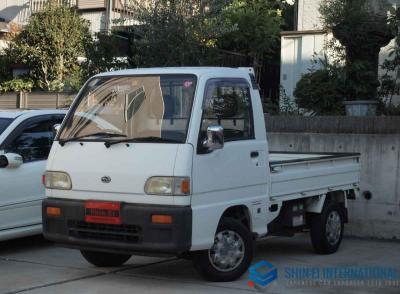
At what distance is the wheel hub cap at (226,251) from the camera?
6.60m

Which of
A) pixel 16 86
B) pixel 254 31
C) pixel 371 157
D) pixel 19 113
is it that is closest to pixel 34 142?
pixel 19 113

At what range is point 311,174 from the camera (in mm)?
8109

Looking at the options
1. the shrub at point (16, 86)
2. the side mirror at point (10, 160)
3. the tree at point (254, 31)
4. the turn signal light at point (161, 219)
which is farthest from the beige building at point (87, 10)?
the turn signal light at point (161, 219)

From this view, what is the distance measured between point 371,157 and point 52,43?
9.97m

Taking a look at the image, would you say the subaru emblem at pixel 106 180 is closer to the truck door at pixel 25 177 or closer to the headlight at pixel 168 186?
the headlight at pixel 168 186

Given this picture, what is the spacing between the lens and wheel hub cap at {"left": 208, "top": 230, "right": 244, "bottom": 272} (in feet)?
21.6

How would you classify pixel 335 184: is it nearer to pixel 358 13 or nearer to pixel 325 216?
pixel 325 216

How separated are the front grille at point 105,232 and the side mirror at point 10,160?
6.10ft

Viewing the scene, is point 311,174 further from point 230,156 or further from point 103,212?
point 103,212

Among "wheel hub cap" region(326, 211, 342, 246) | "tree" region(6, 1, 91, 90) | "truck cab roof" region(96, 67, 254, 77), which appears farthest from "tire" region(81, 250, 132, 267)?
"tree" region(6, 1, 91, 90)

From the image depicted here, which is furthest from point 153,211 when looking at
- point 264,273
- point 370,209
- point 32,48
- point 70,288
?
point 32,48

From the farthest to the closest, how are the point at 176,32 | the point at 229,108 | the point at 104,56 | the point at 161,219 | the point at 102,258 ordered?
the point at 104,56, the point at 176,32, the point at 102,258, the point at 229,108, the point at 161,219

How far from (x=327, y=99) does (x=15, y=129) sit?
5.88m

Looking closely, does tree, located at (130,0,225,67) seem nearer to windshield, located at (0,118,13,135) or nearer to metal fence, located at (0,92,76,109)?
metal fence, located at (0,92,76,109)
